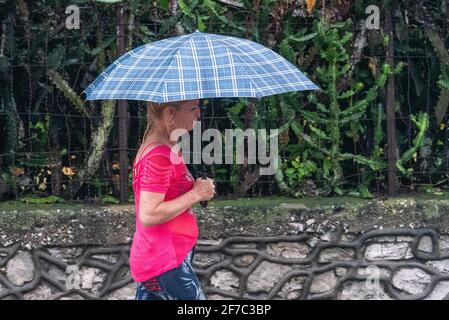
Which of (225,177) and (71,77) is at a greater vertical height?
(71,77)

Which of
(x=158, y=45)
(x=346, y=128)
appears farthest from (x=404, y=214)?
(x=158, y=45)

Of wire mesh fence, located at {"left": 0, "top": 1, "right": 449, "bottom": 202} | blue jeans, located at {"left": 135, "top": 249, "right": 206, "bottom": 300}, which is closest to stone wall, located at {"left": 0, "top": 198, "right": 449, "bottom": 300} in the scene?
wire mesh fence, located at {"left": 0, "top": 1, "right": 449, "bottom": 202}

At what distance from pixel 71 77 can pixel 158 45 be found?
76.8 inches

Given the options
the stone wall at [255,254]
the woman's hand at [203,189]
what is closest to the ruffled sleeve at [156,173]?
the woman's hand at [203,189]

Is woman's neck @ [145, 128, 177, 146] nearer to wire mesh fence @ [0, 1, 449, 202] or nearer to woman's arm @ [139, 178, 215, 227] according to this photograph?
woman's arm @ [139, 178, 215, 227]

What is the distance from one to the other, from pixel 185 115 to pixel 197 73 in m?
0.22

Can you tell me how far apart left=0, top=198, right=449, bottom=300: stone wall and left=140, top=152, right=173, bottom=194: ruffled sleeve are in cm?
183

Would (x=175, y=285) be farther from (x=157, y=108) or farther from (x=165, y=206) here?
(x=157, y=108)

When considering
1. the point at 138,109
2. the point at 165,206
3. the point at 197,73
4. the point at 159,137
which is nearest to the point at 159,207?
the point at 165,206

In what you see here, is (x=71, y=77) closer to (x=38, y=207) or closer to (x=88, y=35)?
(x=88, y=35)

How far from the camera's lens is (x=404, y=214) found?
5.48 metres

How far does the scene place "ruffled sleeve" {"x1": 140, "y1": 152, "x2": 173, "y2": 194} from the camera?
3561mm

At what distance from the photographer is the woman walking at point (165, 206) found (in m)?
3.57

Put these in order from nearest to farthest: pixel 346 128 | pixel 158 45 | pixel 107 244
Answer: pixel 158 45, pixel 107 244, pixel 346 128
